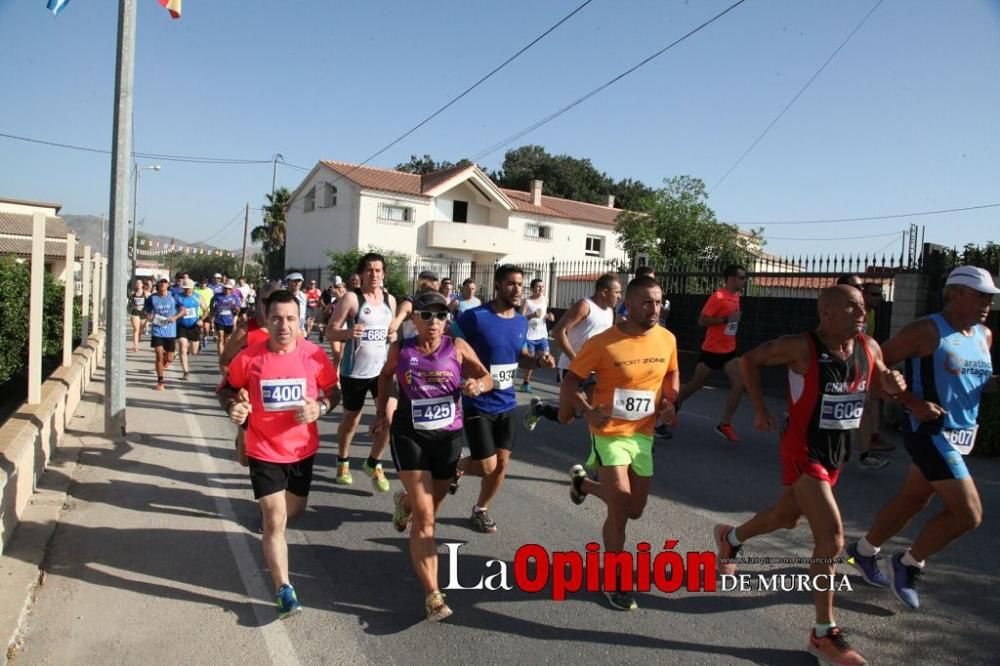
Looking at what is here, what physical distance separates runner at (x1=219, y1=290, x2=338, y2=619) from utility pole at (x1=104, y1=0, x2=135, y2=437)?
4.55 metres

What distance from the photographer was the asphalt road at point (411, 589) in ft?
12.1

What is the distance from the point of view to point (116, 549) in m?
4.99

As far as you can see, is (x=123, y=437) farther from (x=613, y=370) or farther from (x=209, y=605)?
(x=613, y=370)

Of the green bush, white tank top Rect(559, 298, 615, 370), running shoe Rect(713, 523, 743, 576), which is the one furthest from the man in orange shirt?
the green bush

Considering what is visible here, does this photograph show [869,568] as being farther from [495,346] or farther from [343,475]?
[343,475]

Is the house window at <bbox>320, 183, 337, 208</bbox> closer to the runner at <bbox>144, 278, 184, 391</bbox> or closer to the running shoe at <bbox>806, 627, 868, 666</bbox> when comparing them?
the runner at <bbox>144, 278, 184, 391</bbox>

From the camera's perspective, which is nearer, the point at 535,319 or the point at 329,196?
the point at 535,319

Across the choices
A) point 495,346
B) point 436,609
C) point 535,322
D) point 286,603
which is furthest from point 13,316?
point 436,609

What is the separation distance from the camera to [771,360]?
3939 mm

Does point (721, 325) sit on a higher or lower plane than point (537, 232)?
lower

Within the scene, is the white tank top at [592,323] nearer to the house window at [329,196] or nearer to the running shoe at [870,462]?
the running shoe at [870,462]

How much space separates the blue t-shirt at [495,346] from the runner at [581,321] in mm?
1061

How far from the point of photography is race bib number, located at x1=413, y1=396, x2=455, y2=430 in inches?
165

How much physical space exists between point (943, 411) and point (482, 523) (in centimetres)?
295
